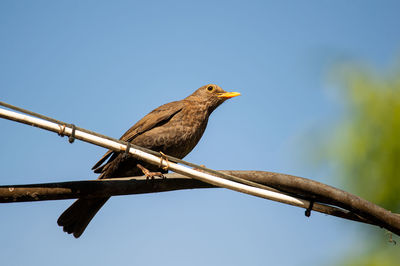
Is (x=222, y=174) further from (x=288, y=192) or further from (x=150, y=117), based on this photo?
(x=150, y=117)

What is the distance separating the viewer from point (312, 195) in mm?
3396

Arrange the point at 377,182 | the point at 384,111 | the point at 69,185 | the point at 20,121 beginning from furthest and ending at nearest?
the point at 384,111, the point at 377,182, the point at 69,185, the point at 20,121

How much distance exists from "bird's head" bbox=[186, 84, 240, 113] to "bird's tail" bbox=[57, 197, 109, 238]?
2.22 m

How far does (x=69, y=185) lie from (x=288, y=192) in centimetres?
144

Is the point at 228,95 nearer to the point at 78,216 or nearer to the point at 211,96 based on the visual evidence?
the point at 211,96

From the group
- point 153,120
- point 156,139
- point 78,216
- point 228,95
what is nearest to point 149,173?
point 78,216

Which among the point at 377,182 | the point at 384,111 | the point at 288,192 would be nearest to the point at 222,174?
the point at 288,192

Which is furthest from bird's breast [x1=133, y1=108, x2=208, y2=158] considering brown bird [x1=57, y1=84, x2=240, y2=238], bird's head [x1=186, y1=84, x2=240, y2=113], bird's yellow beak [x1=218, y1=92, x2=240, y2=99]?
bird's yellow beak [x1=218, y1=92, x2=240, y2=99]

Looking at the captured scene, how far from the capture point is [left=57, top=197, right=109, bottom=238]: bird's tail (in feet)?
15.3

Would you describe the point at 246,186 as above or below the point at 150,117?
below

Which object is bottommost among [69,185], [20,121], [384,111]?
[69,185]

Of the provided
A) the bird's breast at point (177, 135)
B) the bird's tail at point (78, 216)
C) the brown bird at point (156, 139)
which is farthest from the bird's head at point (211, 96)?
the bird's tail at point (78, 216)

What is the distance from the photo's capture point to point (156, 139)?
551cm

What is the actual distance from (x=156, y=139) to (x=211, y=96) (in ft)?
4.71
